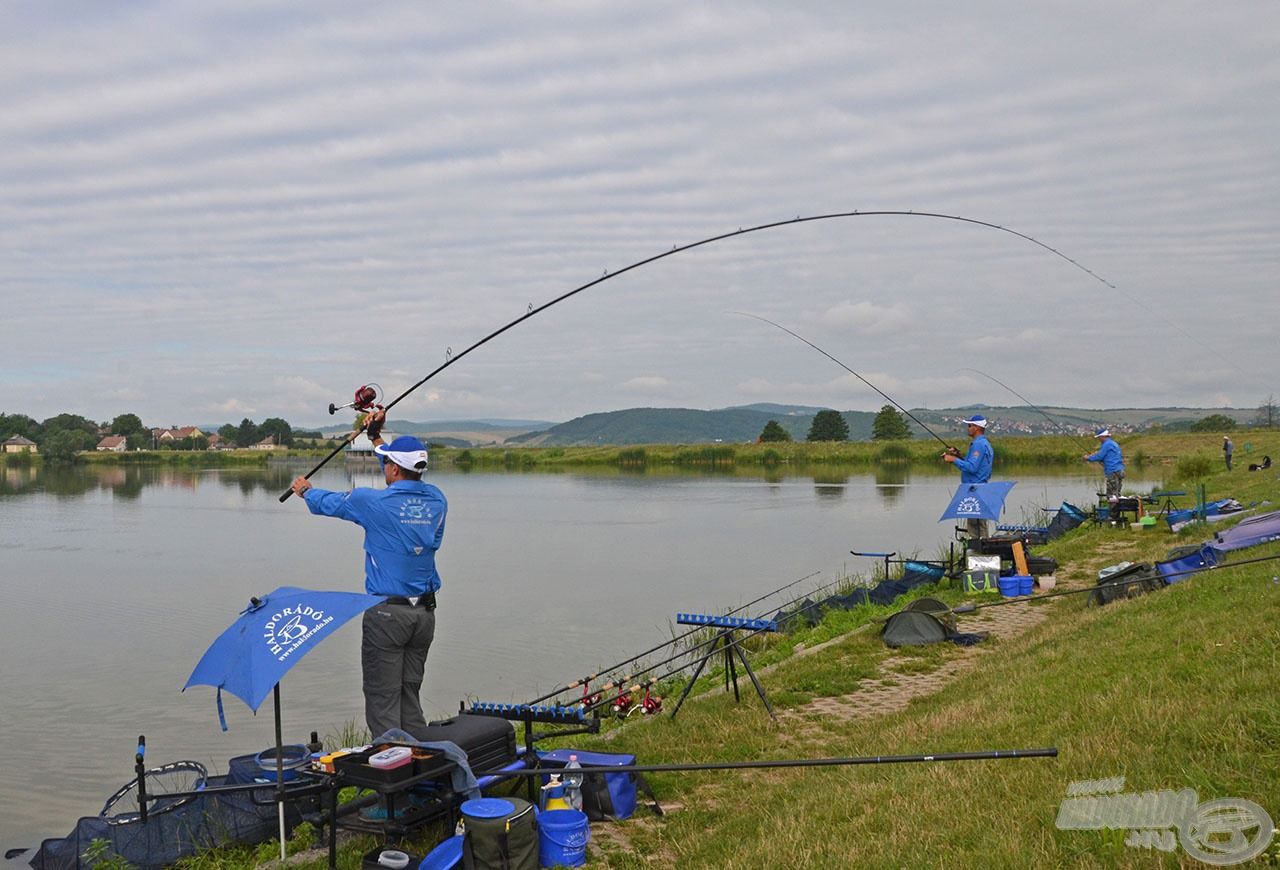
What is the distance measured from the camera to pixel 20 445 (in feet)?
312

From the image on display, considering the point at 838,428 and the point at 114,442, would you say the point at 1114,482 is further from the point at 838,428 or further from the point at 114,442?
the point at 114,442

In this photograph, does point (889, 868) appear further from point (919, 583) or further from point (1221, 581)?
point (919, 583)

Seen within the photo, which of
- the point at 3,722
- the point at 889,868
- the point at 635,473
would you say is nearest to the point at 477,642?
the point at 3,722

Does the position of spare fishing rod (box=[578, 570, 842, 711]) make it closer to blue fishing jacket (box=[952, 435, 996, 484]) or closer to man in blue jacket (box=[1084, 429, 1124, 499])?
blue fishing jacket (box=[952, 435, 996, 484])

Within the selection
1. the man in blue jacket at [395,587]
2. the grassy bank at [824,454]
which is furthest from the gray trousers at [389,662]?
the grassy bank at [824,454]

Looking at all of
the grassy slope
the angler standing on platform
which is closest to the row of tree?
the angler standing on platform

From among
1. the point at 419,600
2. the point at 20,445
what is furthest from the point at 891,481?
the point at 20,445

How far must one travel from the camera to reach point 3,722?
32.5ft

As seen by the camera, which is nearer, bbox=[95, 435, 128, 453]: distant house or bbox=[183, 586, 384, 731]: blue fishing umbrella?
bbox=[183, 586, 384, 731]: blue fishing umbrella

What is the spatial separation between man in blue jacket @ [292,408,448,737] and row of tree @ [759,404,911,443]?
224 feet

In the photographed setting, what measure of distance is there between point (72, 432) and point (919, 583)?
89.1m

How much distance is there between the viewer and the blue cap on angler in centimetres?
525

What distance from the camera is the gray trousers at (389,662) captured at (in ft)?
16.3

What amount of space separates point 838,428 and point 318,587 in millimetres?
78757
